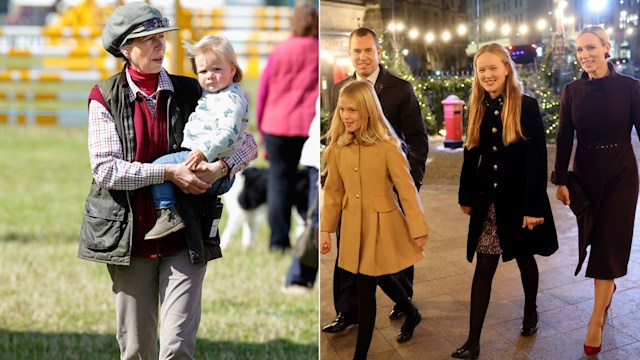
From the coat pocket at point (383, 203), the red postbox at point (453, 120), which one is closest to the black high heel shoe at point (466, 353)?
the coat pocket at point (383, 203)

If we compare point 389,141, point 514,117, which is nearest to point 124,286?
point 389,141

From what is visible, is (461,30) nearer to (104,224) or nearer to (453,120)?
(453,120)

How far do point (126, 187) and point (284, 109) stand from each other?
9.26ft

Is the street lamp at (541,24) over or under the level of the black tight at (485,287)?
over

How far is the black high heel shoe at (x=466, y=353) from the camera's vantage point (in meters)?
2.68

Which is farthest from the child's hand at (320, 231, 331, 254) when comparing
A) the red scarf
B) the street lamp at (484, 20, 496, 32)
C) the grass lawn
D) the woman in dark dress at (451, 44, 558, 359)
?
the grass lawn

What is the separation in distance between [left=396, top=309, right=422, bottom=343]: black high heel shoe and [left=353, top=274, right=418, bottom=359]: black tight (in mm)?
12

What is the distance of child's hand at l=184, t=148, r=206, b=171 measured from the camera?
252 centimetres

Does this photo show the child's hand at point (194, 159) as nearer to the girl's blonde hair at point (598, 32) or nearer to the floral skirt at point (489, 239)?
the floral skirt at point (489, 239)

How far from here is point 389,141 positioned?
2561 mm

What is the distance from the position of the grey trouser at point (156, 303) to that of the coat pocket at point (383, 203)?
1.77 ft

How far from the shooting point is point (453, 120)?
261 cm

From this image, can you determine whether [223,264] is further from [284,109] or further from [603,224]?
[603,224]

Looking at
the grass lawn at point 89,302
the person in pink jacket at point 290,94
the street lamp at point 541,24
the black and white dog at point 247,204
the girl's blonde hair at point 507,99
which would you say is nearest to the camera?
the girl's blonde hair at point 507,99
